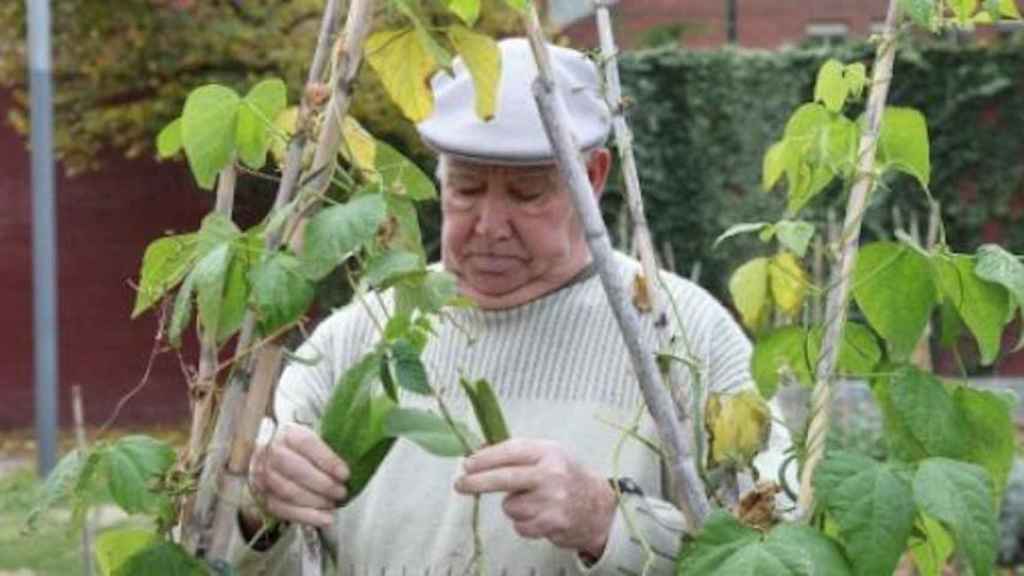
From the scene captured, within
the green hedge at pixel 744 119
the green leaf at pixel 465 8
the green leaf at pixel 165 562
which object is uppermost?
the green leaf at pixel 465 8

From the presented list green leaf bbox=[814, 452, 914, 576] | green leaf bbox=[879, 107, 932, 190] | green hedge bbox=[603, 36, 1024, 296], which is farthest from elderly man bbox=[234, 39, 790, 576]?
green hedge bbox=[603, 36, 1024, 296]

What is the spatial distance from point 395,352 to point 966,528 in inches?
19.4

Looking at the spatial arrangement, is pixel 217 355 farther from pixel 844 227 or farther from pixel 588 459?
pixel 588 459

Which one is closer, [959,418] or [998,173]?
[959,418]

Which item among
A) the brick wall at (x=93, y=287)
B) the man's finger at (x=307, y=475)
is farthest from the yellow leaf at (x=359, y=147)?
the brick wall at (x=93, y=287)

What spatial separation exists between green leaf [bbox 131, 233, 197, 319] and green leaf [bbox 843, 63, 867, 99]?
2.00ft

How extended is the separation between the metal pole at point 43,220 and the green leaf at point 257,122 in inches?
395

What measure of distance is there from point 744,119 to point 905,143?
1433 centimetres

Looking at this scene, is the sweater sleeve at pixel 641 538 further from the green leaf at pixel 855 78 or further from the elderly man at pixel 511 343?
the green leaf at pixel 855 78

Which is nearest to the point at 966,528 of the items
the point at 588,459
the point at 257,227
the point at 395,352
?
the point at 395,352

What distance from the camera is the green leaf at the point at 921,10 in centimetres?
179

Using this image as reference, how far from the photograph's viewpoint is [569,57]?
2.30m

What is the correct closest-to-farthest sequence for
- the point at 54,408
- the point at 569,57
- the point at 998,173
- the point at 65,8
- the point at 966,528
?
the point at 966,528 → the point at 569,57 → the point at 54,408 → the point at 65,8 → the point at 998,173

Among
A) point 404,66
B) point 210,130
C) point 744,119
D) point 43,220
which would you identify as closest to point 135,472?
point 210,130
